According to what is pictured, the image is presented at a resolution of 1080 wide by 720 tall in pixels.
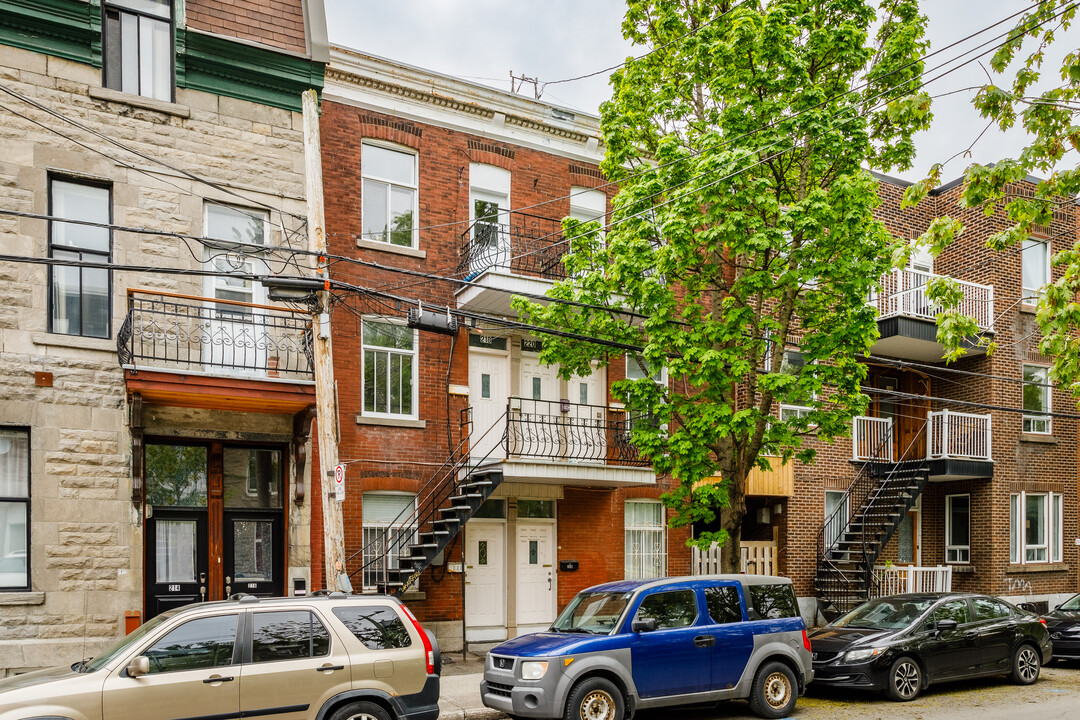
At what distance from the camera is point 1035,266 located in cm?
2459

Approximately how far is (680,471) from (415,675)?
6.11 m

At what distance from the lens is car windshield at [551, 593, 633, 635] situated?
35.7 ft

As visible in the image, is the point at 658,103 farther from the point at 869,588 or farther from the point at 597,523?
the point at 869,588

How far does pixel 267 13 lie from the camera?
49.9 feet

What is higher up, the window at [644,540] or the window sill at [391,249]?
the window sill at [391,249]

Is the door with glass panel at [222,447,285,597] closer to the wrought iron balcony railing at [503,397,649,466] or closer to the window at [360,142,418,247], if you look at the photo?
the wrought iron balcony railing at [503,397,649,466]

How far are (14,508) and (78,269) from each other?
3.43m

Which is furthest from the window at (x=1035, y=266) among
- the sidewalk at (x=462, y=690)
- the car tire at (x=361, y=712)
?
the car tire at (x=361, y=712)

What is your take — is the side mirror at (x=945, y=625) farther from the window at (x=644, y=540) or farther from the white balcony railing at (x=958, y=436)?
the white balcony railing at (x=958, y=436)

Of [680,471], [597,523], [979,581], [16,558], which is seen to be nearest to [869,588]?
[979,581]

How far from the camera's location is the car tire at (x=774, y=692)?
11.2 meters

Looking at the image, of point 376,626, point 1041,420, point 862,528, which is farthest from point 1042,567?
point 376,626

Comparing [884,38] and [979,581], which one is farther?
[979,581]

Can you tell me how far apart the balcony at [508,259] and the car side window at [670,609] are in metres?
6.69
